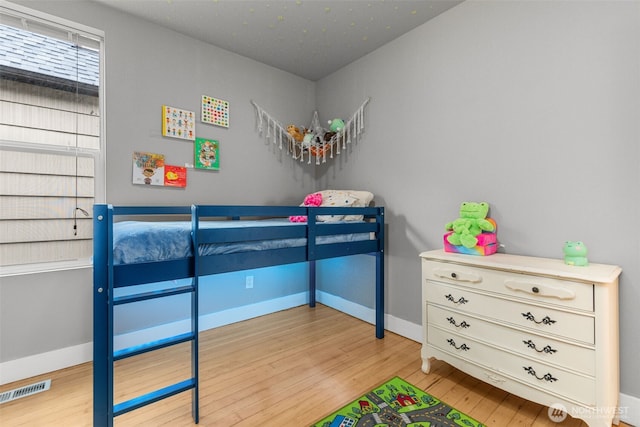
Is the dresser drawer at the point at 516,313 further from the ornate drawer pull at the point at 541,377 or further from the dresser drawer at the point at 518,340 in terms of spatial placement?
the ornate drawer pull at the point at 541,377

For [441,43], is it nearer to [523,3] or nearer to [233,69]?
[523,3]

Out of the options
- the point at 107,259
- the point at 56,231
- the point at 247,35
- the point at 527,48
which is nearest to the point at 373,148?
the point at 527,48

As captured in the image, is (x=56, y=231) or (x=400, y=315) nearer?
(x=56, y=231)

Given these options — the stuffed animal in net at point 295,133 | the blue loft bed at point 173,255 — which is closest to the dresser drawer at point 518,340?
the blue loft bed at point 173,255

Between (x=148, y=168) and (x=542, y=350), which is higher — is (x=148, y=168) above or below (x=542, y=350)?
above

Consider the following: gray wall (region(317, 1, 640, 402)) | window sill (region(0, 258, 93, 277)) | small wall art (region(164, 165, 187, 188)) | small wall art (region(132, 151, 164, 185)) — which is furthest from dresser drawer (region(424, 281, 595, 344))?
window sill (region(0, 258, 93, 277))

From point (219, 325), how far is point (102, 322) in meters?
1.54

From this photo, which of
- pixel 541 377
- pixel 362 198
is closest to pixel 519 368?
pixel 541 377

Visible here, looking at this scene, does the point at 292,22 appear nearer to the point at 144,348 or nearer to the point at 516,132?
the point at 516,132

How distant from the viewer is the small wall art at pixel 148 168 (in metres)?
2.26

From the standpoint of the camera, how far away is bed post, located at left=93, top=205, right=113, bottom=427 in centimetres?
123

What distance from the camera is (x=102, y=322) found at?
125cm

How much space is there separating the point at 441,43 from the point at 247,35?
63.9 inches

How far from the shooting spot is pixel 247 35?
250 centimetres
